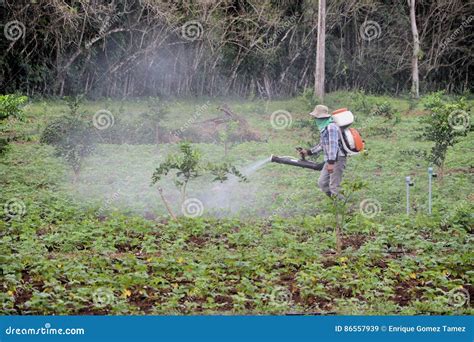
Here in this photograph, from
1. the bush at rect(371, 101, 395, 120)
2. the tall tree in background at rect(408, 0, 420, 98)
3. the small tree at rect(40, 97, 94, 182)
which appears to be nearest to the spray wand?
the small tree at rect(40, 97, 94, 182)

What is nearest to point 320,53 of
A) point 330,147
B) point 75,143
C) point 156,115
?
point 156,115

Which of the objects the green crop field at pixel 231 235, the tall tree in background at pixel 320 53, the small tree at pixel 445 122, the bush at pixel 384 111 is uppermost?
the tall tree in background at pixel 320 53

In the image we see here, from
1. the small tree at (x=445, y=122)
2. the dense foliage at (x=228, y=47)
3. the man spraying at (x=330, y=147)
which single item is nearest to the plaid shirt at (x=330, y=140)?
the man spraying at (x=330, y=147)

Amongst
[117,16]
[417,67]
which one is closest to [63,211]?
[117,16]

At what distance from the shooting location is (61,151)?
1080 cm

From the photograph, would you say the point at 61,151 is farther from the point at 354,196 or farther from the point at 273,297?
the point at 273,297

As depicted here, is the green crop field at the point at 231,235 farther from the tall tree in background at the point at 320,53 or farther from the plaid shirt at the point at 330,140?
the tall tree in background at the point at 320,53

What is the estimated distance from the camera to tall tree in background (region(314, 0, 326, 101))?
655 inches

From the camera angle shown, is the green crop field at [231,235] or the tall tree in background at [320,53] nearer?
the green crop field at [231,235]

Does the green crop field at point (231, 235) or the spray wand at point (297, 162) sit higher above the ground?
the spray wand at point (297, 162)

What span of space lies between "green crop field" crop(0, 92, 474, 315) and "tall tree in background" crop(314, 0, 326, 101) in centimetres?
307

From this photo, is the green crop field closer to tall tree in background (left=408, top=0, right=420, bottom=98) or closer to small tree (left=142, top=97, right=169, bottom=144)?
small tree (left=142, top=97, right=169, bottom=144)

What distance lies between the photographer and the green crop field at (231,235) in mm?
6379

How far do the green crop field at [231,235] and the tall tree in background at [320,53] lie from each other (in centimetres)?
307
